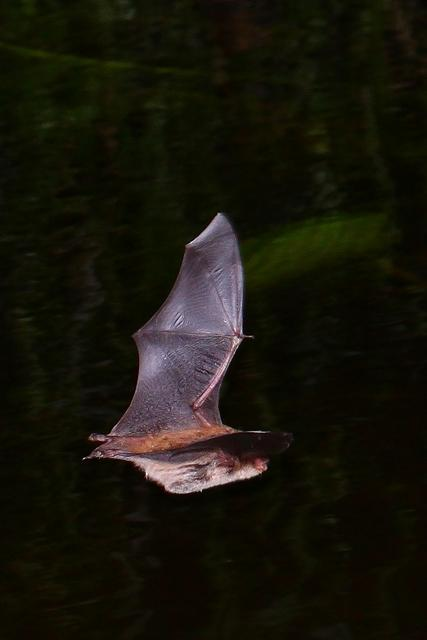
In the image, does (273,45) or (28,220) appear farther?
(273,45)

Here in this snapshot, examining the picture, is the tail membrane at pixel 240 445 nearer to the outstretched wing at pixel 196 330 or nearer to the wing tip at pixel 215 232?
the outstretched wing at pixel 196 330

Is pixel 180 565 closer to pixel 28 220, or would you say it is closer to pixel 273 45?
pixel 28 220

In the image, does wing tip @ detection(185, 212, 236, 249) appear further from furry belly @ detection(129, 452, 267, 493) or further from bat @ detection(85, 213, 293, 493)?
furry belly @ detection(129, 452, 267, 493)

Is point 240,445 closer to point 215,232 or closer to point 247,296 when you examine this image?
point 215,232

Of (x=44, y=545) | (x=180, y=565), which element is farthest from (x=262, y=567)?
(x=44, y=545)

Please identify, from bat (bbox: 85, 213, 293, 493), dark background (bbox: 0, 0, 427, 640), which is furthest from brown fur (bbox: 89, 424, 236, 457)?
dark background (bbox: 0, 0, 427, 640)

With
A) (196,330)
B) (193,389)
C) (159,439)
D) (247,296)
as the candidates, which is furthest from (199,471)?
(247,296)
